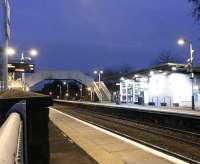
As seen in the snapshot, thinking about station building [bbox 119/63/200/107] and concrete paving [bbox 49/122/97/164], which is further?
station building [bbox 119/63/200/107]

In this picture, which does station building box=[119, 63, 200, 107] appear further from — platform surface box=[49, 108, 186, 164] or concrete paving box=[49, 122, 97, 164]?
concrete paving box=[49, 122, 97, 164]

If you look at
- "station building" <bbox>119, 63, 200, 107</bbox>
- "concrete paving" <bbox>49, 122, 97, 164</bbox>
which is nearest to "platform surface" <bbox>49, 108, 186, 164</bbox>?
"concrete paving" <bbox>49, 122, 97, 164</bbox>

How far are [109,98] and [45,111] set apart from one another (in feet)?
317

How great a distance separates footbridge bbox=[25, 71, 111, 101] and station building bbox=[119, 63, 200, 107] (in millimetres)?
24830

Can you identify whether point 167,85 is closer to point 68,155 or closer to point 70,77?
point 70,77

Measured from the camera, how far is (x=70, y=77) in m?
106

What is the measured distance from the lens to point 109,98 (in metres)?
102

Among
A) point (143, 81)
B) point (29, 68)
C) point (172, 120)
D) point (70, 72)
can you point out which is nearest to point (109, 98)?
point (70, 72)

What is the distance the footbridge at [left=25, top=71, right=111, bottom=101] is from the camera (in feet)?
332

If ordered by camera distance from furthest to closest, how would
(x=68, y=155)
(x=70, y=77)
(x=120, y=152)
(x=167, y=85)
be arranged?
(x=70, y=77)
(x=167, y=85)
(x=120, y=152)
(x=68, y=155)

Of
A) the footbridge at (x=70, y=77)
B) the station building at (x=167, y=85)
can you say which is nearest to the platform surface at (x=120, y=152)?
the station building at (x=167, y=85)

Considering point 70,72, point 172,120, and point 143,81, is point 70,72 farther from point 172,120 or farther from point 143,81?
point 172,120

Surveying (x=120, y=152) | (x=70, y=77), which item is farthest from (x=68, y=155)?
(x=70, y=77)

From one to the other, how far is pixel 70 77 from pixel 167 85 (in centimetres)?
4320
